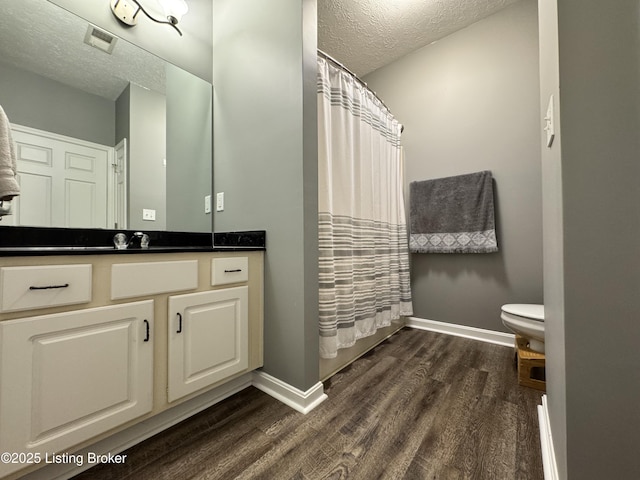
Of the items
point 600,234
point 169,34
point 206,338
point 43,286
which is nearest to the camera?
point 600,234

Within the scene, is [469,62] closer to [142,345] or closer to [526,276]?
[526,276]

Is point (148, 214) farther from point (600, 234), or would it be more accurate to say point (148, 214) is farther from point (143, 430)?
point (600, 234)

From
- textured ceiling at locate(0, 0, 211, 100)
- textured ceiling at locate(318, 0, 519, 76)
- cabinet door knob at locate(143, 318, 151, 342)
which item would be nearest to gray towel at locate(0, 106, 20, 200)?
textured ceiling at locate(0, 0, 211, 100)

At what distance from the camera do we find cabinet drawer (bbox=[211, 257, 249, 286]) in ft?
3.92

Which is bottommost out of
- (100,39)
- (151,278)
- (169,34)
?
(151,278)

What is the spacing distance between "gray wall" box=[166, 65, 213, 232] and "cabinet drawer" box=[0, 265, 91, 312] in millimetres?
768

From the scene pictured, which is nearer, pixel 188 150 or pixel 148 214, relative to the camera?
pixel 148 214

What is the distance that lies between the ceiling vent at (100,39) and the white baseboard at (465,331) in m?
2.90

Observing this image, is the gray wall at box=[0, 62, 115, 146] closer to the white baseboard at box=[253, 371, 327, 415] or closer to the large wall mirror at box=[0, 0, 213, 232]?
the large wall mirror at box=[0, 0, 213, 232]

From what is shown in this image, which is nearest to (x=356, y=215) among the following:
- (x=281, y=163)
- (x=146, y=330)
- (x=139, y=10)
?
(x=281, y=163)

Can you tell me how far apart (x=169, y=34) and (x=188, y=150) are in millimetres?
689

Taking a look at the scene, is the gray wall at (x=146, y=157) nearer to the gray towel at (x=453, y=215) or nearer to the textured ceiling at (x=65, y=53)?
the textured ceiling at (x=65, y=53)

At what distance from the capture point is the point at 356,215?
1662 millimetres

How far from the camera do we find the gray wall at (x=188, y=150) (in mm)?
1568
